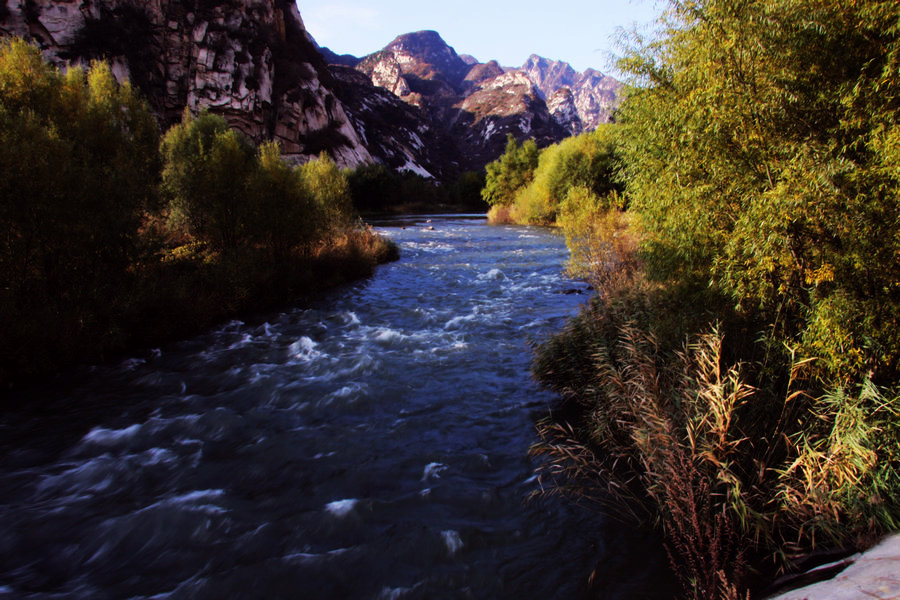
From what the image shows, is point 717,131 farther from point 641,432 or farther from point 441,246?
point 441,246

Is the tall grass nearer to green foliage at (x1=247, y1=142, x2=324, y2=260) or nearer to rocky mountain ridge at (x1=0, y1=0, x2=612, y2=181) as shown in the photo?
green foliage at (x1=247, y1=142, x2=324, y2=260)

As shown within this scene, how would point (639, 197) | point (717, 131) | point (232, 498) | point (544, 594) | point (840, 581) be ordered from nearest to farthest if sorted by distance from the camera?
point (840, 581), point (544, 594), point (717, 131), point (232, 498), point (639, 197)

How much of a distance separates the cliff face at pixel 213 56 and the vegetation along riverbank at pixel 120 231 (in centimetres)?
6787

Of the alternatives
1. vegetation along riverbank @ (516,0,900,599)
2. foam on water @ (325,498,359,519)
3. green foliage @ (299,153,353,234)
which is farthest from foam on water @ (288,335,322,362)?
green foliage @ (299,153,353,234)

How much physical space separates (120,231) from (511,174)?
58808 millimetres

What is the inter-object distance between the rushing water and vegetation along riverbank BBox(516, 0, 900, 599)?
42.5 inches

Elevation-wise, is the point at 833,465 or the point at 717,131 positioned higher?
the point at 717,131

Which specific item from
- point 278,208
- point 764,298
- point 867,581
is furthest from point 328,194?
point 867,581

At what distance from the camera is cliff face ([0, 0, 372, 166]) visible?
70.2 m

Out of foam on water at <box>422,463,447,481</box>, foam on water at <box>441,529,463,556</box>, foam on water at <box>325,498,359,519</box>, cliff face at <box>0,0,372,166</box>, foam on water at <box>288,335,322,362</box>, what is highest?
cliff face at <box>0,0,372,166</box>

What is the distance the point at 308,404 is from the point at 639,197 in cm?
785

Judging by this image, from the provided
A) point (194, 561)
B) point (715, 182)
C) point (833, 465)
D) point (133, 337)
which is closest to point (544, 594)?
point (833, 465)

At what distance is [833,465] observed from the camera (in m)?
4.58

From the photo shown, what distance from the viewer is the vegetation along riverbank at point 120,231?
10.3 meters
